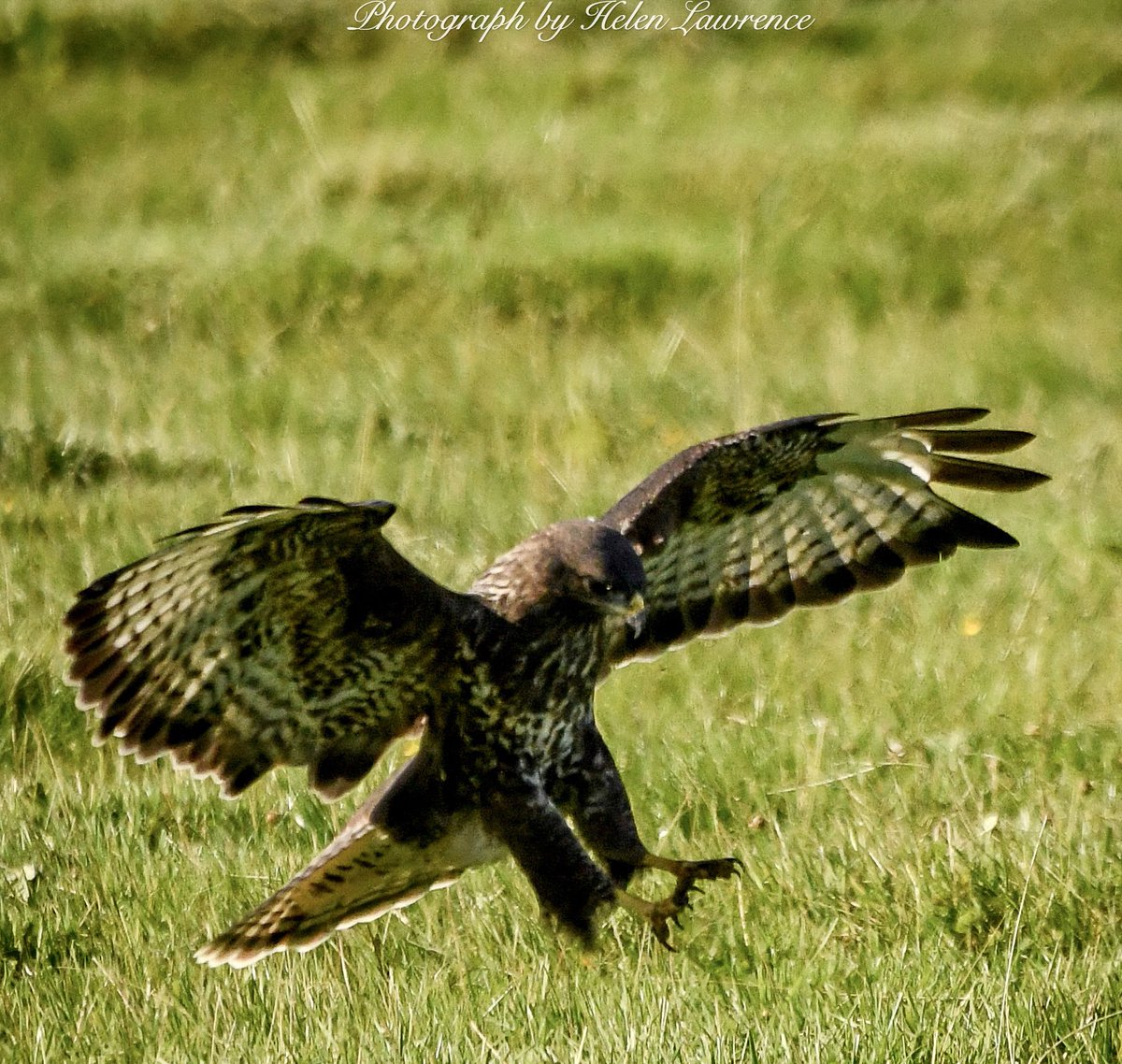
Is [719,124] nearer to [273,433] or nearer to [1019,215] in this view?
[1019,215]

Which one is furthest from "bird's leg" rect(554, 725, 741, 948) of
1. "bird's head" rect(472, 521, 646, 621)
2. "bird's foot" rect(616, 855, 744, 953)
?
"bird's head" rect(472, 521, 646, 621)

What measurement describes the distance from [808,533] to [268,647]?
1.51 meters

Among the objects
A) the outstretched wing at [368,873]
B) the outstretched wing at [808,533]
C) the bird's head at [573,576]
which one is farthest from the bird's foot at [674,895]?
the outstretched wing at [808,533]

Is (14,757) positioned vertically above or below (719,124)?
below

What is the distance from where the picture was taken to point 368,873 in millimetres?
4207

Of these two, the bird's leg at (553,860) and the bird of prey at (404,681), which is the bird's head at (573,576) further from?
the bird's leg at (553,860)

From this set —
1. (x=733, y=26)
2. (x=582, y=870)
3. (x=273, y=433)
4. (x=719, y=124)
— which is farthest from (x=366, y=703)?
(x=733, y=26)

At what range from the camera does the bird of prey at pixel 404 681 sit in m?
3.93

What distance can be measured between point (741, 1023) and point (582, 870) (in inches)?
23.3

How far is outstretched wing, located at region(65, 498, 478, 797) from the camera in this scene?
385 cm

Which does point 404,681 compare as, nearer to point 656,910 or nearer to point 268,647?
point 268,647

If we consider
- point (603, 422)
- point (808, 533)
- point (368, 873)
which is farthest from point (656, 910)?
point (603, 422)

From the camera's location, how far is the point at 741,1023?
352 cm

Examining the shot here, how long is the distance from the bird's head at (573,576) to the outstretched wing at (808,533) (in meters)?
0.53
